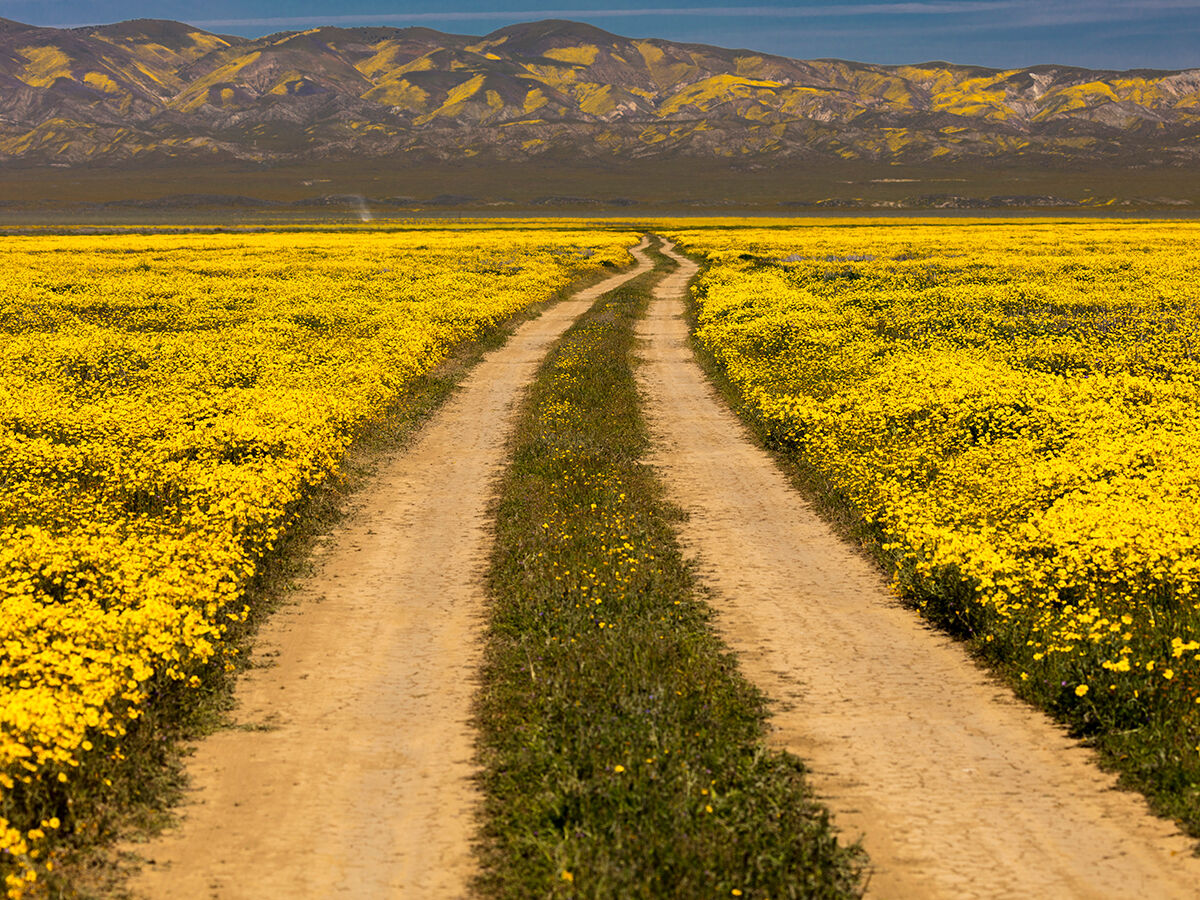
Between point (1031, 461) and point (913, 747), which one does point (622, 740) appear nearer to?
point (913, 747)

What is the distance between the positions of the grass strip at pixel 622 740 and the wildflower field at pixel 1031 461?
2.95m

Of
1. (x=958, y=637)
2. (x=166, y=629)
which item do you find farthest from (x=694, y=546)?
(x=166, y=629)

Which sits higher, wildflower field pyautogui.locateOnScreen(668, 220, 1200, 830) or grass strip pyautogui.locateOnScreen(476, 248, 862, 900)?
wildflower field pyautogui.locateOnScreen(668, 220, 1200, 830)

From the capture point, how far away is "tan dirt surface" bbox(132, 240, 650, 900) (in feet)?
24.3

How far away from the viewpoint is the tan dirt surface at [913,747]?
7438 mm

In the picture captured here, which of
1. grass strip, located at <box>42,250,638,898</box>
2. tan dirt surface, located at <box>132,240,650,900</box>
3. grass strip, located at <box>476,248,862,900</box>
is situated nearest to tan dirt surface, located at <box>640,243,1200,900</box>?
grass strip, located at <box>476,248,862,900</box>

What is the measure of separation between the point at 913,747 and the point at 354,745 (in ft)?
15.9

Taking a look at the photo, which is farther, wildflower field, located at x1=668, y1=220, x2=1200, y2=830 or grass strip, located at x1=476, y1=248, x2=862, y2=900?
wildflower field, located at x1=668, y1=220, x2=1200, y2=830

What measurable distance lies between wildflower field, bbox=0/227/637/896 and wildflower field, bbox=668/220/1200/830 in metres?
8.20

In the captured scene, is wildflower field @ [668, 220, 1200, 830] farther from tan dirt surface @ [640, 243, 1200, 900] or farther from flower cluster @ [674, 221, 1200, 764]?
tan dirt surface @ [640, 243, 1200, 900]

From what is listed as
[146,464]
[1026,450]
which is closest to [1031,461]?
[1026,450]

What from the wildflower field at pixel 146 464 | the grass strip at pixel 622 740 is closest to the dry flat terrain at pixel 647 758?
the grass strip at pixel 622 740

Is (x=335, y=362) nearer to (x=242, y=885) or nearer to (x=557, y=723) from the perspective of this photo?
(x=557, y=723)

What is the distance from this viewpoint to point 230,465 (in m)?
16.4
